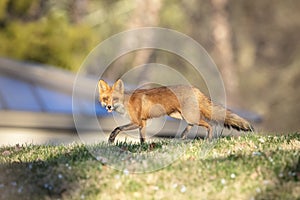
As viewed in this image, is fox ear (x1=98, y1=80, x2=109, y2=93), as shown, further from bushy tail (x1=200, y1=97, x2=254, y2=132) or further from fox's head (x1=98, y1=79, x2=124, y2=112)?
bushy tail (x1=200, y1=97, x2=254, y2=132)

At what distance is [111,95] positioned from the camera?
9.46 metres

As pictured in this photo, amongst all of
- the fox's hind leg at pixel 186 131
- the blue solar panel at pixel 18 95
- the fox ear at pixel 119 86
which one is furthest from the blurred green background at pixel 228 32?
the fox ear at pixel 119 86

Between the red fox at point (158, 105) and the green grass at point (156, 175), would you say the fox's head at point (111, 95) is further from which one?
the green grass at point (156, 175)

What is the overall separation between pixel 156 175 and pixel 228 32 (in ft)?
101

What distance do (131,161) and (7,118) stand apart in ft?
44.2

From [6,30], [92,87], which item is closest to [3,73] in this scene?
[92,87]

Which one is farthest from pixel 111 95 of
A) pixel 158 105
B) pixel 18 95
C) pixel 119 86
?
pixel 18 95

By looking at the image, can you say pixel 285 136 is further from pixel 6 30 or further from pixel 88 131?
pixel 6 30

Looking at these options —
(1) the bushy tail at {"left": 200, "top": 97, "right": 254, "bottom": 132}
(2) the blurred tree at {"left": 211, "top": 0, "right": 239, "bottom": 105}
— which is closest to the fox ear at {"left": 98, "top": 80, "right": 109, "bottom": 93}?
(1) the bushy tail at {"left": 200, "top": 97, "right": 254, "bottom": 132}

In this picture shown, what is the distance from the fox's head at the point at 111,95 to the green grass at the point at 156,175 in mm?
510

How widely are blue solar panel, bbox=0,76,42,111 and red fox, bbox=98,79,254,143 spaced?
1283 centimetres

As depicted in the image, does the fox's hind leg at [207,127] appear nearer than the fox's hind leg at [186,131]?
Yes

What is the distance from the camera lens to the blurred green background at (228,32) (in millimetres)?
36344

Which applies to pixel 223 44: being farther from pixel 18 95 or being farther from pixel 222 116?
pixel 222 116
